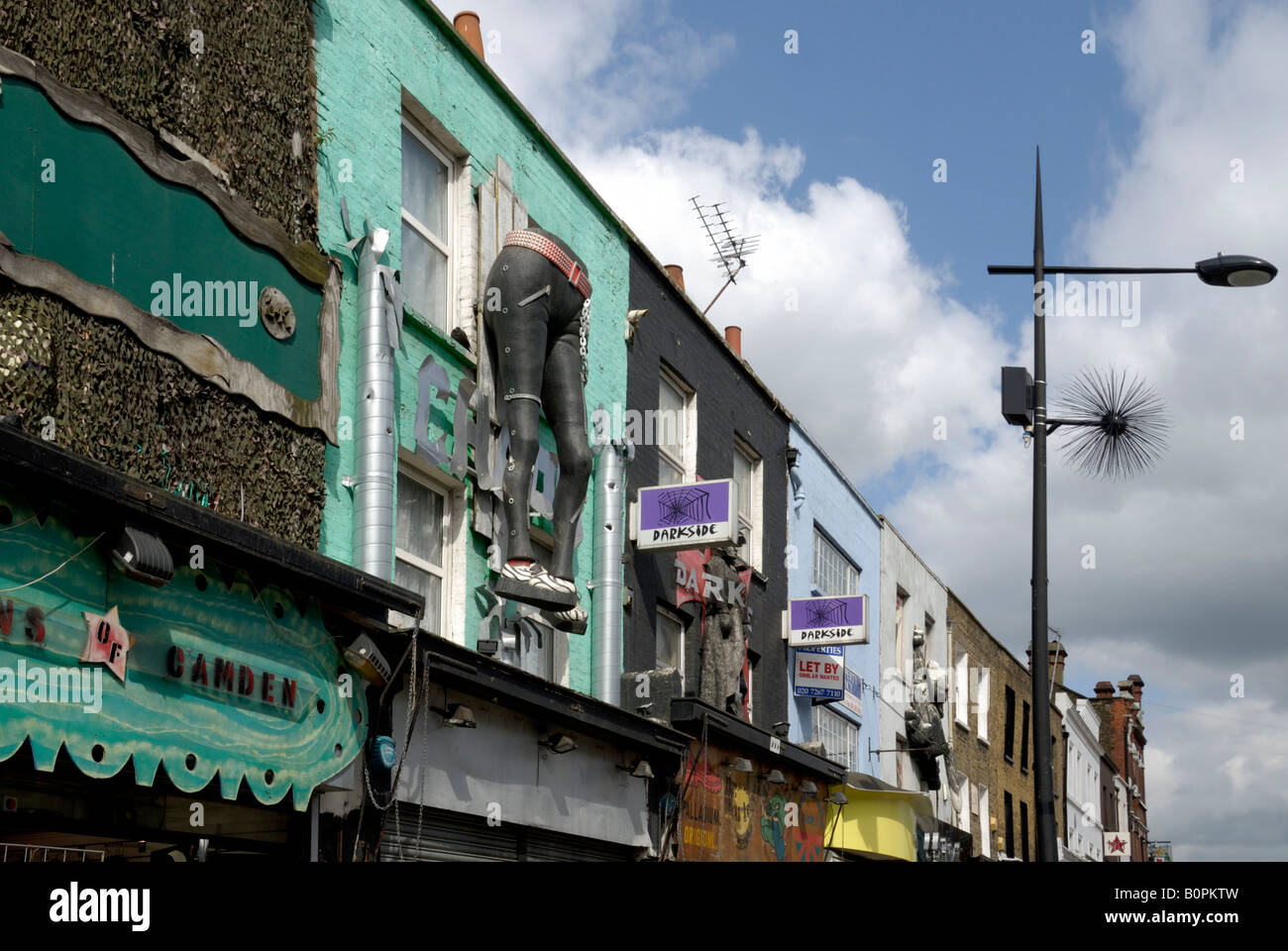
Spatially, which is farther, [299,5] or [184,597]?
[299,5]

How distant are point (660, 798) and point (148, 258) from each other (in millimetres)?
9263

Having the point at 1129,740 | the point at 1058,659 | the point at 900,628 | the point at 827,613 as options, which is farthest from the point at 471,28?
the point at 1129,740

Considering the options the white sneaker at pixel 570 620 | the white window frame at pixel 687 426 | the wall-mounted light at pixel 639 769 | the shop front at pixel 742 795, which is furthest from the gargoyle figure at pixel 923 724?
the white sneaker at pixel 570 620

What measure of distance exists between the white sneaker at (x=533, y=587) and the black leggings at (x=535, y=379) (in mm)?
146

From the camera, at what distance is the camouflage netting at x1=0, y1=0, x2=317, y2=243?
406 inches

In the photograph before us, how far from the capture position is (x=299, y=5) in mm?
12969

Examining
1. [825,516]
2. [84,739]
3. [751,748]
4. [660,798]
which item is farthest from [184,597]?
[825,516]

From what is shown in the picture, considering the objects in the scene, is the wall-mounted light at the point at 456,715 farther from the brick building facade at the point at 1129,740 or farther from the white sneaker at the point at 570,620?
the brick building facade at the point at 1129,740

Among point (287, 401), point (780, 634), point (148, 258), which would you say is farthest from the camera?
point (780, 634)

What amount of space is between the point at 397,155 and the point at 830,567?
15.1 m

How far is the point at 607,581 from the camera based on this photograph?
686 inches

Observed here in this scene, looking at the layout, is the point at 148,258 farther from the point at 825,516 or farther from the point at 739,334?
the point at 825,516

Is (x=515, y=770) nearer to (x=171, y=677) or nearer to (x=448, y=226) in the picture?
(x=448, y=226)
